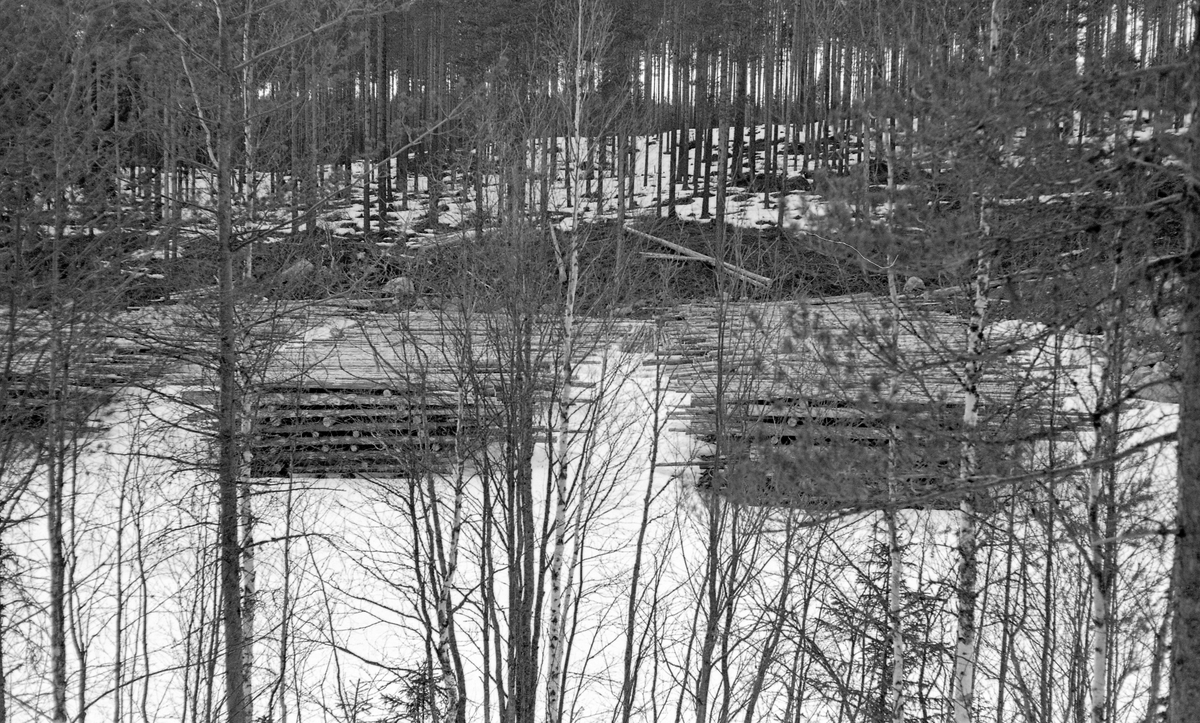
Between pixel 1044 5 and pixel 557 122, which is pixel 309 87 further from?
pixel 1044 5

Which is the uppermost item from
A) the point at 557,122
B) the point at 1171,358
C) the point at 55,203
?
the point at 557,122

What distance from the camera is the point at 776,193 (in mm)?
39031

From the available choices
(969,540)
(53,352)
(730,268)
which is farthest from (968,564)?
(730,268)

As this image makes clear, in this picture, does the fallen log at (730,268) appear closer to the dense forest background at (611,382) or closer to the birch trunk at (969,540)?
the dense forest background at (611,382)

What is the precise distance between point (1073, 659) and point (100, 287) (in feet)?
38.8

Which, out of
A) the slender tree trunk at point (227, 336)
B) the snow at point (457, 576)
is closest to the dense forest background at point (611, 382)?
the slender tree trunk at point (227, 336)

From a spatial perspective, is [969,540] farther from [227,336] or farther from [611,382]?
[227,336]

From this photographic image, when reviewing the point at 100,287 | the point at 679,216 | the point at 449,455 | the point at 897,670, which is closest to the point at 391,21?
the point at 679,216

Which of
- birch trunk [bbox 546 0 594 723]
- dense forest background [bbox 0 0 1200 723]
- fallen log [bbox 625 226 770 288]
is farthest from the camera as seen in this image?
fallen log [bbox 625 226 770 288]

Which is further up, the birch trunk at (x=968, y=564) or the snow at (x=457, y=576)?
the birch trunk at (x=968, y=564)

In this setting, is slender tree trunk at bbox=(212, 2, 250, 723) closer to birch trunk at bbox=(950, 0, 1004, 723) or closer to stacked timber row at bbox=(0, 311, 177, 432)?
stacked timber row at bbox=(0, 311, 177, 432)

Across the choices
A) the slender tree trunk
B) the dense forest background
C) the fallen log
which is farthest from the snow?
the slender tree trunk

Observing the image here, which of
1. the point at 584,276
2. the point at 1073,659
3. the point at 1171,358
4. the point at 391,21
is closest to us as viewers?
the point at 1171,358

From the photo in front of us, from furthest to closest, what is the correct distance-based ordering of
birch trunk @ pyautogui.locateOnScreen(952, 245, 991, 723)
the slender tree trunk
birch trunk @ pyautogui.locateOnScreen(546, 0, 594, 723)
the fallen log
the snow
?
1. the fallen log
2. the snow
3. birch trunk @ pyautogui.locateOnScreen(546, 0, 594, 723)
4. the slender tree trunk
5. birch trunk @ pyautogui.locateOnScreen(952, 245, 991, 723)
